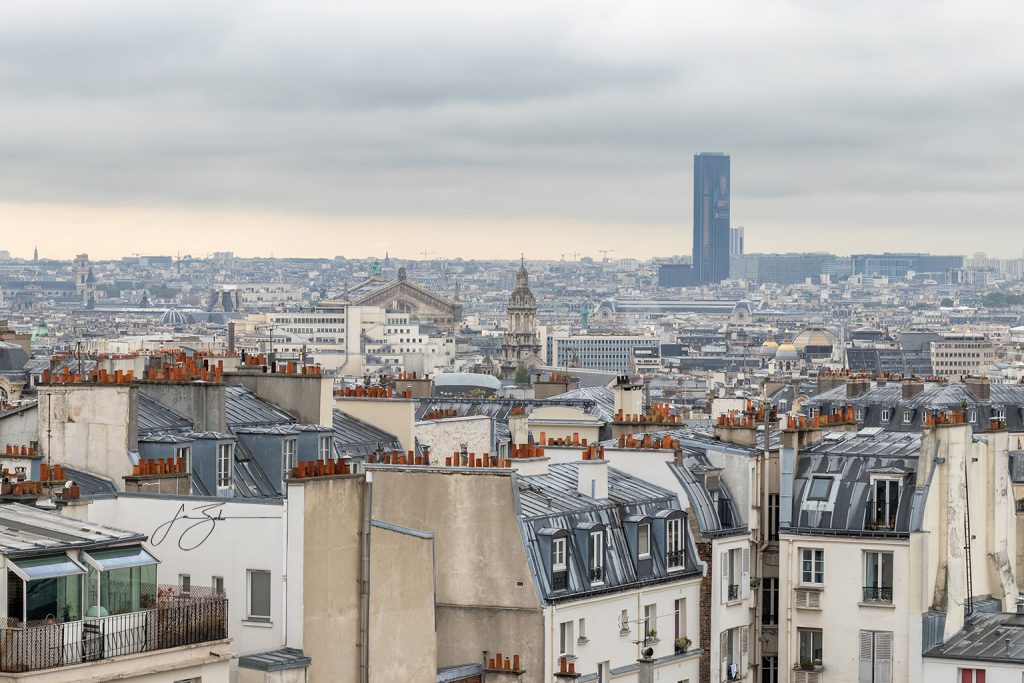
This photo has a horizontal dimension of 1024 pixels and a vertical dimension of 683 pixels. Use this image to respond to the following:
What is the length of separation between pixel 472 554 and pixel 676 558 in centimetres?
441

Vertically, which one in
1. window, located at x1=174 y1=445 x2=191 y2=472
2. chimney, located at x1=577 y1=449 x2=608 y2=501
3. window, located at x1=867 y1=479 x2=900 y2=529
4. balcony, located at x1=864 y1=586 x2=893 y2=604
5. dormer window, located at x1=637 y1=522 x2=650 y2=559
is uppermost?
window, located at x1=174 y1=445 x2=191 y2=472

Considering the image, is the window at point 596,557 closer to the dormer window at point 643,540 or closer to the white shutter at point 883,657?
the dormer window at point 643,540

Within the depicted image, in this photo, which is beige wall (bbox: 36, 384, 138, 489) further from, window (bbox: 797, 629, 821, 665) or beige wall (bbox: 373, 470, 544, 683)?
window (bbox: 797, 629, 821, 665)

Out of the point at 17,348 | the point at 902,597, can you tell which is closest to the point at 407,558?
the point at 902,597

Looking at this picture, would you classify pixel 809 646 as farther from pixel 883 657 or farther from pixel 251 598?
pixel 251 598

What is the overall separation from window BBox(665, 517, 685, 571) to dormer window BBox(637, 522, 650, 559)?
0.41 metres

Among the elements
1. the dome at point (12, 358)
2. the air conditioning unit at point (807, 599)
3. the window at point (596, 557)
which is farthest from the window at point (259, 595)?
the dome at point (12, 358)

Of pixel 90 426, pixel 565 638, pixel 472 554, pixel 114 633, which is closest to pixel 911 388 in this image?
pixel 565 638

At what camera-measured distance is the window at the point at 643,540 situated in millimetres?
32834

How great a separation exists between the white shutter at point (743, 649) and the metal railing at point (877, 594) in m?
1.76

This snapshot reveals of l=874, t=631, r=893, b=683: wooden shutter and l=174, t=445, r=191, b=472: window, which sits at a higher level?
l=174, t=445, r=191, b=472: window

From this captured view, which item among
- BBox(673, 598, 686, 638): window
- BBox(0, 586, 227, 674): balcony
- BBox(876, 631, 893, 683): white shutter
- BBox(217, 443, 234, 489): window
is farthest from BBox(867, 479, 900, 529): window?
BBox(0, 586, 227, 674): balcony

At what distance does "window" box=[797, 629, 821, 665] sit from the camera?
35.4 metres

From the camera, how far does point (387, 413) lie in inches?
1663
